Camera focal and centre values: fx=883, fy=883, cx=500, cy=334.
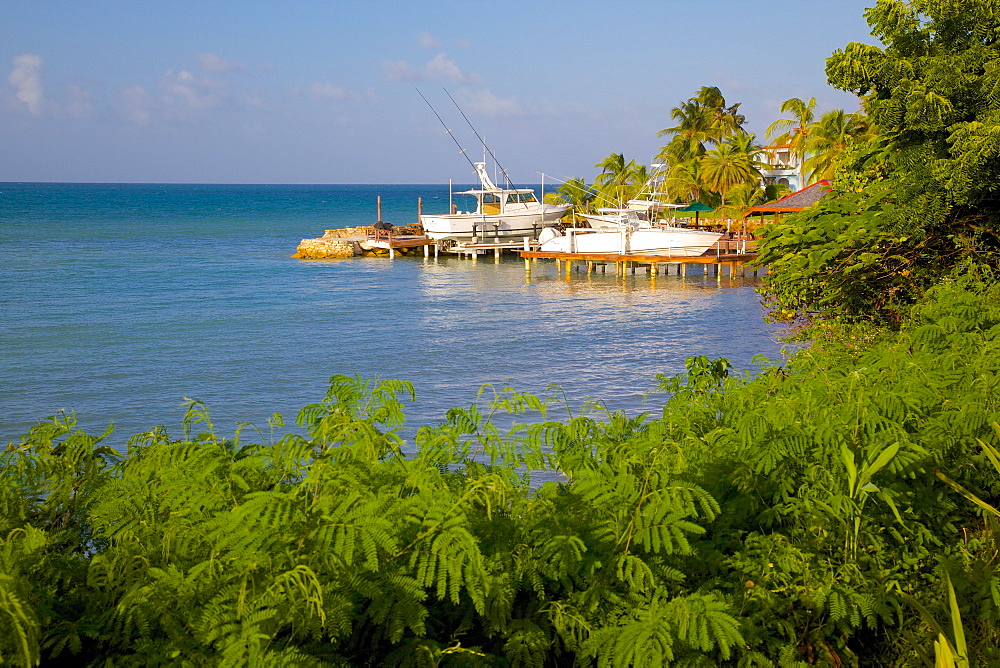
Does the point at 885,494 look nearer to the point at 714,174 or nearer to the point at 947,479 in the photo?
the point at 947,479

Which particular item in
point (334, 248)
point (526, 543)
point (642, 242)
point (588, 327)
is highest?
point (526, 543)

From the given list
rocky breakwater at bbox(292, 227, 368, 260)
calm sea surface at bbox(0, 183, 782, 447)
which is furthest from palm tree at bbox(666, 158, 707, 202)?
rocky breakwater at bbox(292, 227, 368, 260)

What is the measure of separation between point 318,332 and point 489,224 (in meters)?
28.9

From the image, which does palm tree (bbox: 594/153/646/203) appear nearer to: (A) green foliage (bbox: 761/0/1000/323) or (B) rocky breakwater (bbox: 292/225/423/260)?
(B) rocky breakwater (bbox: 292/225/423/260)

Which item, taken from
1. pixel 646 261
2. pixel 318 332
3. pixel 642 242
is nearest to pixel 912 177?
pixel 318 332

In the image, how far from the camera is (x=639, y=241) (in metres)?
44.2

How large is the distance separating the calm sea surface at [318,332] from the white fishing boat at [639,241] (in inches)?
57.3

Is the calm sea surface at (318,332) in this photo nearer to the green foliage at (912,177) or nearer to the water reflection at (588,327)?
the water reflection at (588,327)

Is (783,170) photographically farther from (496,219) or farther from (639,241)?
(639,241)

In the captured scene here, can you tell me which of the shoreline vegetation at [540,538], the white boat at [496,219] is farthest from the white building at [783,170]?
the shoreline vegetation at [540,538]

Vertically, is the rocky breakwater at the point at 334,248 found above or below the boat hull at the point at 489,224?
below

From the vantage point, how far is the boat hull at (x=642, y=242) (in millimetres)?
43188

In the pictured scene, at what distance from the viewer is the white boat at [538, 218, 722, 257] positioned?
4325 cm

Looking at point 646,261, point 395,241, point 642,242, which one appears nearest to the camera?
point 646,261
